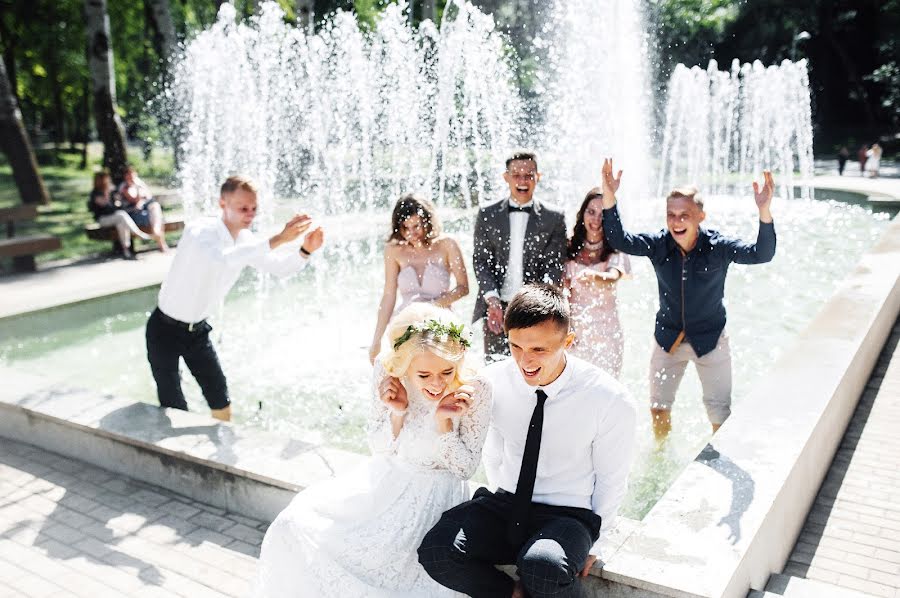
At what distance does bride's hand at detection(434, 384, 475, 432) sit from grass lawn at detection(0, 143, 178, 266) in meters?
12.6

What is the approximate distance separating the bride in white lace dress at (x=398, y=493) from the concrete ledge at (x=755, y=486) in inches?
29.9

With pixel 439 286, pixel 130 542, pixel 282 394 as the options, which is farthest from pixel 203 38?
pixel 130 542

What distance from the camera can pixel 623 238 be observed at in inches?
192

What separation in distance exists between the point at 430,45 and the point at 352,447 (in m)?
13.6

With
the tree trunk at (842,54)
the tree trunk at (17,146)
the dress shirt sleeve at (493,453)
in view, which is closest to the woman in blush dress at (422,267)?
the dress shirt sleeve at (493,453)

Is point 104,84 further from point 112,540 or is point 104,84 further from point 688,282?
point 688,282

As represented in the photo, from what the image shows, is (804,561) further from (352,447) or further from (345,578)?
(352,447)

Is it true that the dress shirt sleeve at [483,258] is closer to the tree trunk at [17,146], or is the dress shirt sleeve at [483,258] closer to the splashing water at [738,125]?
the tree trunk at [17,146]

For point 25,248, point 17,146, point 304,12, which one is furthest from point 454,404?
point 17,146

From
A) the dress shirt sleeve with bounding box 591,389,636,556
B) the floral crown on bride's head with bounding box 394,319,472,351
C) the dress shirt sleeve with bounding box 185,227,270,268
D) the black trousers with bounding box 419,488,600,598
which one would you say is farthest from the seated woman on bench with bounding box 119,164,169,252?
the dress shirt sleeve with bounding box 591,389,636,556

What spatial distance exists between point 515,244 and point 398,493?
7.91 ft

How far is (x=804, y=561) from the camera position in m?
4.01

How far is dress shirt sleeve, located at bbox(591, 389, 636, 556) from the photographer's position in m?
3.13

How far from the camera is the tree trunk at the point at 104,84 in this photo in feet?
53.4
